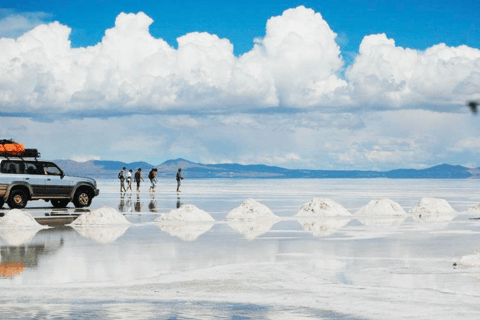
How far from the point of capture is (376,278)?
460 inches

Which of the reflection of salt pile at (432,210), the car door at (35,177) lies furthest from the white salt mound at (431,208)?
the car door at (35,177)

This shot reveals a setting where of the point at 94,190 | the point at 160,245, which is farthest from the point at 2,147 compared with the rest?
the point at 160,245

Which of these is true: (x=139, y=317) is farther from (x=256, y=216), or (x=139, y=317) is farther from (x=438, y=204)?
(x=438, y=204)

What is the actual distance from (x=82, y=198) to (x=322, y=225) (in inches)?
530

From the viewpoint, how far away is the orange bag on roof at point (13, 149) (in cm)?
3128

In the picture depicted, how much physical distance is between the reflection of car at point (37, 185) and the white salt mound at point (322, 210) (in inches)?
415

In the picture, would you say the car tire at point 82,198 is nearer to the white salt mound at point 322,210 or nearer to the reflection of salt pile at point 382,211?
the white salt mound at point 322,210

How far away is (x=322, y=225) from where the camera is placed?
23156 mm

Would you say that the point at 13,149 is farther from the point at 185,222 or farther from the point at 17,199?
the point at 185,222

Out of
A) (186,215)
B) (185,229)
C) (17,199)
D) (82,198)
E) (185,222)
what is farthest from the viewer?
(82,198)

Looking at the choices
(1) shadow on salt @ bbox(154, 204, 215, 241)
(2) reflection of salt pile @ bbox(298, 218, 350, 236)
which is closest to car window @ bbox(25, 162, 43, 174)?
(1) shadow on salt @ bbox(154, 204, 215, 241)

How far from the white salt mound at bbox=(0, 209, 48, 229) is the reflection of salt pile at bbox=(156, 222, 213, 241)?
358 cm

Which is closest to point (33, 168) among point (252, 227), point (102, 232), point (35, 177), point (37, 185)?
point (35, 177)

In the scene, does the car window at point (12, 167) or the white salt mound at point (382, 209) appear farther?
the car window at point (12, 167)
